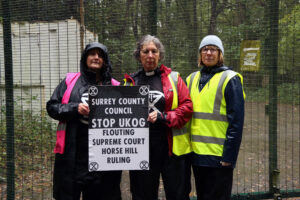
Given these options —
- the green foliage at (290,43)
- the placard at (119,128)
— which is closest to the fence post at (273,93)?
the green foliage at (290,43)

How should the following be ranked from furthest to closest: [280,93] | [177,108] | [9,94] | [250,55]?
[280,93] → [250,55] → [9,94] → [177,108]

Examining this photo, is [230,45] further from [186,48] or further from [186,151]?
[186,151]

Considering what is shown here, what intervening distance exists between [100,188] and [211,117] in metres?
1.27

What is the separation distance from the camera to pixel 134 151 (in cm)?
257

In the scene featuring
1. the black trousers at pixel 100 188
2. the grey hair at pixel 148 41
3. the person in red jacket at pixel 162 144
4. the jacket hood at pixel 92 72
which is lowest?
the black trousers at pixel 100 188

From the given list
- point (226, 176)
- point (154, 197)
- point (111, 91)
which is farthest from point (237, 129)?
point (111, 91)

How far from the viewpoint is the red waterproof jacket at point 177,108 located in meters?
2.49

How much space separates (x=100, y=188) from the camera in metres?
2.59

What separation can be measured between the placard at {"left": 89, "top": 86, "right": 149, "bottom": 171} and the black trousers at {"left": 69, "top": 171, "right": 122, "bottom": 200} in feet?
0.44

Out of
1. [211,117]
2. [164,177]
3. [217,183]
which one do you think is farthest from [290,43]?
[164,177]

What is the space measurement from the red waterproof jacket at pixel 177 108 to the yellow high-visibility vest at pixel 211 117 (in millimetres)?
120

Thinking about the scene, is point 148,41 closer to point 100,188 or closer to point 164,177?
point 164,177

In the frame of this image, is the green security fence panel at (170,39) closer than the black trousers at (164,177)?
No

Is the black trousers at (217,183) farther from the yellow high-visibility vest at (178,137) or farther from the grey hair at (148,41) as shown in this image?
the grey hair at (148,41)
